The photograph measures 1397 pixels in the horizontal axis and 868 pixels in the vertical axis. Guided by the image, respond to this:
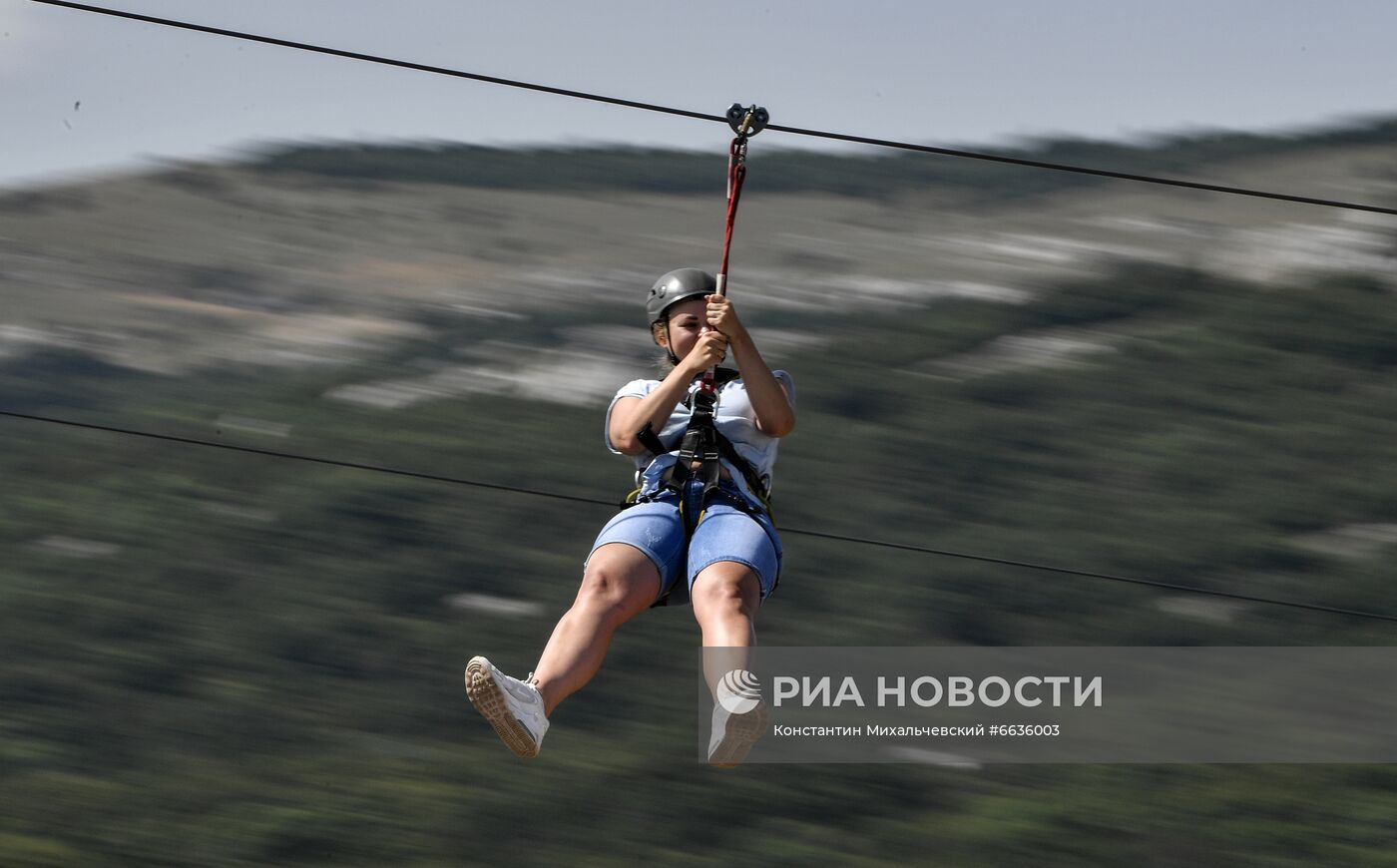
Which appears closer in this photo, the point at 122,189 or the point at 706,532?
the point at 706,532

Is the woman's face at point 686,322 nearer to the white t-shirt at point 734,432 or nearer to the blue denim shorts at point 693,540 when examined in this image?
the white t-shirt at point 734,432

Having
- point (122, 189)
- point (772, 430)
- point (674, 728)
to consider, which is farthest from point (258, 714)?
point (122, 189)

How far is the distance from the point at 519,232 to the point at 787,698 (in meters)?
6.97

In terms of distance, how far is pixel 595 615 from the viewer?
364 cm

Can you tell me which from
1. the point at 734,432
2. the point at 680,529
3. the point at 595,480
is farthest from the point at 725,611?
the point at 595,480

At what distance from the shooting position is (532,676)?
11.6 ft

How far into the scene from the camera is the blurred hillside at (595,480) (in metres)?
5.93

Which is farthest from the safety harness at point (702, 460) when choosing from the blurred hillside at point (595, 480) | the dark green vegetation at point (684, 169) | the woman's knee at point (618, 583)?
the dark green vegetation at point (684, 169)

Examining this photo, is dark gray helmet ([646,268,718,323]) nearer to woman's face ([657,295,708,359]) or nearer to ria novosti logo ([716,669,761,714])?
woman's face ([657,295,708,359])

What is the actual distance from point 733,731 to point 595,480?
4702 millimetres

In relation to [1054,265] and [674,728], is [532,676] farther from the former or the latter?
[1054,265]

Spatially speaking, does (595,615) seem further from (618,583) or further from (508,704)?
(508,704)

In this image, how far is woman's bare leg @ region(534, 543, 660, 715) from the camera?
3564 millimetres

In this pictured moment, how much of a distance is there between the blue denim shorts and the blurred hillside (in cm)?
220
